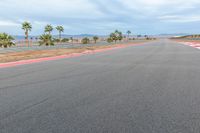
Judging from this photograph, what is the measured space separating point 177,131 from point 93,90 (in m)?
3.61

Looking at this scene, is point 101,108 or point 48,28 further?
point 48,28

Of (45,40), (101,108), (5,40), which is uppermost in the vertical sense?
(45,40)

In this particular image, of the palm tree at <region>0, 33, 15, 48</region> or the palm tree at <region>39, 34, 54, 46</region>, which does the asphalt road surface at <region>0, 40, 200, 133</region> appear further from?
the palm tree at <region>39, 34, 54, 46</region>

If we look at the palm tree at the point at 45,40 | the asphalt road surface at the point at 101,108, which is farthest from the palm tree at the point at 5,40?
the asphalt road surface at the point at 101,108

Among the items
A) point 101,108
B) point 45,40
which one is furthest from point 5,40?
point 101,108

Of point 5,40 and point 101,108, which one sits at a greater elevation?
point 5,40

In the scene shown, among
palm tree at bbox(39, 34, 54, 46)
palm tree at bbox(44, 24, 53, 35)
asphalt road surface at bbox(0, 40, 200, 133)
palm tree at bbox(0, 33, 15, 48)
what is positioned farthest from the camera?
palm tree at bbox(44, 24, 53, 35)

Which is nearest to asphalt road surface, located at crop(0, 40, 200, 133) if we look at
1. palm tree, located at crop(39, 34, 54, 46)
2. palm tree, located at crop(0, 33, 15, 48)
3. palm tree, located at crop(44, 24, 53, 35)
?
palm tree, located at crop(0, 33, 15, 48)

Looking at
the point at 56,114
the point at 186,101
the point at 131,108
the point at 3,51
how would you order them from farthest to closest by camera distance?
the point at 3,51
the point at 186,101
the point at 131,108
the point at 56,114

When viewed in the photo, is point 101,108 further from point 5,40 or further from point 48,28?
point 48,28

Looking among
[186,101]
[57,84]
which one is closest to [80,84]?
[57,84]

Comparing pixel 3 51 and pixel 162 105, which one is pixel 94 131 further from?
pixel 3 51

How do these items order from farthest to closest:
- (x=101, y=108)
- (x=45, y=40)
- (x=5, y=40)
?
(x=45, y=40) → (x=5, y=40) → (x=101, y=108)

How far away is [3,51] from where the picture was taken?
106 ft
